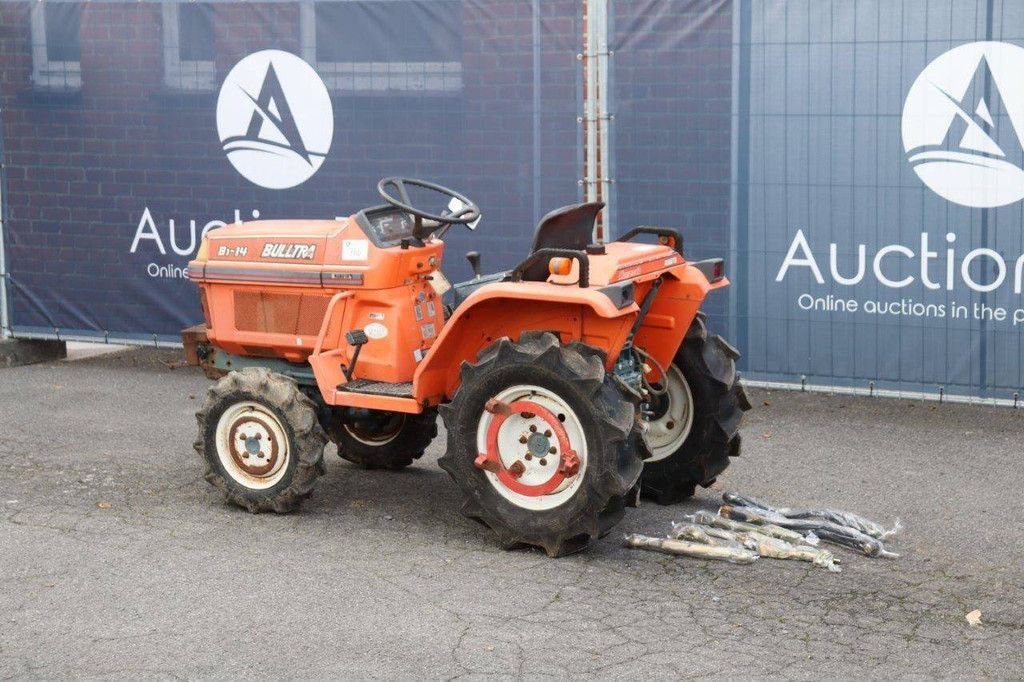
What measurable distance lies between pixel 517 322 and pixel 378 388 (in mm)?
791

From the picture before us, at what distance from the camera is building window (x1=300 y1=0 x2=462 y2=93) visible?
33.4 feet

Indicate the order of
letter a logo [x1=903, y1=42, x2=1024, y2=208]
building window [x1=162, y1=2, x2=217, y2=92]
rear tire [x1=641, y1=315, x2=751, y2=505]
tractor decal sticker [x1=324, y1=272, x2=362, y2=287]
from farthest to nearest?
1. building window [x1=162, y1=2, x2=217, y2=92]
2. letter a logo [x1=903, y1=42, x2=1024, y2=208]
3. rear tire [x1=641, y1=315, x2=751, y2=505]
4. tractor decal sticker [x1=324, y1=272, x2=362, y2=287]

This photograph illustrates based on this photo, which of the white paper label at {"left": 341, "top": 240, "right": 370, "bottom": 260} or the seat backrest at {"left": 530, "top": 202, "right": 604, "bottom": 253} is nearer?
the seat backrest at {"left": 530, "top": 202, "right": 604, "bottom": 253}

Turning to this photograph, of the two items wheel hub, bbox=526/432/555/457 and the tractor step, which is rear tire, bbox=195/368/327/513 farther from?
wheel hub, bbox=526/432/555/457

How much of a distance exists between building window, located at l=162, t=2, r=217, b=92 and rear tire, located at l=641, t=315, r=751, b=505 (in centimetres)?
496

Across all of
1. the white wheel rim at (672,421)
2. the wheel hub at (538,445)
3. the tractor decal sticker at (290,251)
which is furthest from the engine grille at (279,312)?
the white wheel rim at (672,421)

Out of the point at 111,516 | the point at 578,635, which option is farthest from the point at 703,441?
the point at 111,516

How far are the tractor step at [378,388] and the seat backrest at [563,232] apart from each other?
85 centimetres

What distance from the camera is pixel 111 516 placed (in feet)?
23.7

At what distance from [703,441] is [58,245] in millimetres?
6055

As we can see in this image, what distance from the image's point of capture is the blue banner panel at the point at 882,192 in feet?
29.8

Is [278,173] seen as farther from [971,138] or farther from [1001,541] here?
→ [1001,541]

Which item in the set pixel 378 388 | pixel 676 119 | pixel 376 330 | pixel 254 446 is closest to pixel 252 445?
pixel 254 446

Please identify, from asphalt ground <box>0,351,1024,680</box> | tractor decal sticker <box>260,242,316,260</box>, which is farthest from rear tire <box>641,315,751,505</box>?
tractor decal sticker <box>260,242,316,260</box>
